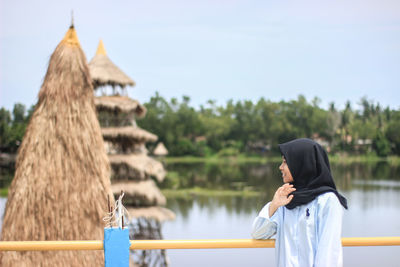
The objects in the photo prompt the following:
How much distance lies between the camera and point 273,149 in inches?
1880

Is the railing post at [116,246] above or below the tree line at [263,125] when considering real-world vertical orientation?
below

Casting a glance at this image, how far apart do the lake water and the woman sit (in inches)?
1021

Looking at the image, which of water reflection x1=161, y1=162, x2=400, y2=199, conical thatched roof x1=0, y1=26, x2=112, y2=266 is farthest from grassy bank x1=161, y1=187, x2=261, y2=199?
conical thatched roof x1=0, y1=26, x2=112, y2=266

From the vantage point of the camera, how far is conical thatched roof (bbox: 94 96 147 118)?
2052cm

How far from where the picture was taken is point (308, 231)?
243cm

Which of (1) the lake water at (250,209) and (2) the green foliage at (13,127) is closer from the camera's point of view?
(1) the lake water at (250,209)

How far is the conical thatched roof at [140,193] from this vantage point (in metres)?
20.5

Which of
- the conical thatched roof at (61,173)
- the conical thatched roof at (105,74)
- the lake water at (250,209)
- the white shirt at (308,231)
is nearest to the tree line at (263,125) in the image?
the lake water at (250,209)

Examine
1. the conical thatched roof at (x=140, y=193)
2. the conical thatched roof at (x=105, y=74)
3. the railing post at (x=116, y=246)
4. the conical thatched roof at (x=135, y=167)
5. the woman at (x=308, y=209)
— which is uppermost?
the conical thatched roof at (x=105, y=74)

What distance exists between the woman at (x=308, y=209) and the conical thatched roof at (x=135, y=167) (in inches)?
697

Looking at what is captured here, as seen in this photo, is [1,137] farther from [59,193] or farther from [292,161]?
[292,161]

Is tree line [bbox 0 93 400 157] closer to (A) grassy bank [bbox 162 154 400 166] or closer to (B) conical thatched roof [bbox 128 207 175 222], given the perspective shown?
(A) grassy bank [bbox 162 154 400 166]

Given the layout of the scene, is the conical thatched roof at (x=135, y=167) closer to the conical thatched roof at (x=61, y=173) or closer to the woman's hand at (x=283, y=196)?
the conical thatched roof at (x=61, y=173)

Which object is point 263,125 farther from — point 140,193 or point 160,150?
point 140,193
